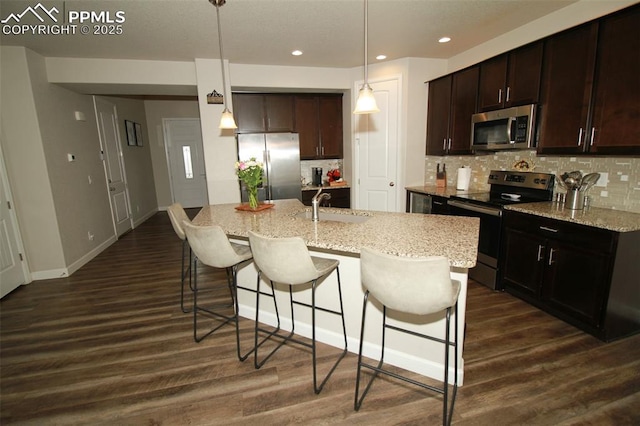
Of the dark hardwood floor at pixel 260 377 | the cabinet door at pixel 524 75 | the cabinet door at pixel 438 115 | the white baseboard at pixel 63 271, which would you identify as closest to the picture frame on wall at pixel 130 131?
the white baseboard at pixel 63 271

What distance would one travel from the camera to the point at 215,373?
2.08 metres

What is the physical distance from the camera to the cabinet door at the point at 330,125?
16.6 ft

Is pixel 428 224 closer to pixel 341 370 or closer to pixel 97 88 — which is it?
pixel 341 370

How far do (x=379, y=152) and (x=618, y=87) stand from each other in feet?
8.54

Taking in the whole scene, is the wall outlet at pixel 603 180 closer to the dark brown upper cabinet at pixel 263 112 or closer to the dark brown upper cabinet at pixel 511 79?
the dark brown upper cabinet at pixel 511 79

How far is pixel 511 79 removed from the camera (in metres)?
3.05

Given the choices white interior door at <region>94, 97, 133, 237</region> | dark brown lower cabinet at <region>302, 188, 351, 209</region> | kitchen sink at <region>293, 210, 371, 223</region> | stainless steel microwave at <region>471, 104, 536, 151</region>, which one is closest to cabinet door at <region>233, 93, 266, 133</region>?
dark brown lower cabinet at <region>302, 188, 351, 209</region>

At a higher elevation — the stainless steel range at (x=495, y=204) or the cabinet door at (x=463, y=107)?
the cabinet door at (x=463, y=107)

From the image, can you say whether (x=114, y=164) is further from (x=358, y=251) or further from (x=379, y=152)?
(x=358, y=251)

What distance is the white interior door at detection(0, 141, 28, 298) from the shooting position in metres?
3.35

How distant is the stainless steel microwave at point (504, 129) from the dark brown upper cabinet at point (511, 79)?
0.08 m

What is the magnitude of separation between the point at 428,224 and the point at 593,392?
134cm

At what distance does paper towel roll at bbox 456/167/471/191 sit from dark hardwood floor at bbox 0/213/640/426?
1.49m

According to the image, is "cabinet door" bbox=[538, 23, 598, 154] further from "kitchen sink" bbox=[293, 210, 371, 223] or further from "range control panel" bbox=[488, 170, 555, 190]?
"kitchen sink" bbox=[293, 210, 371, 223]
